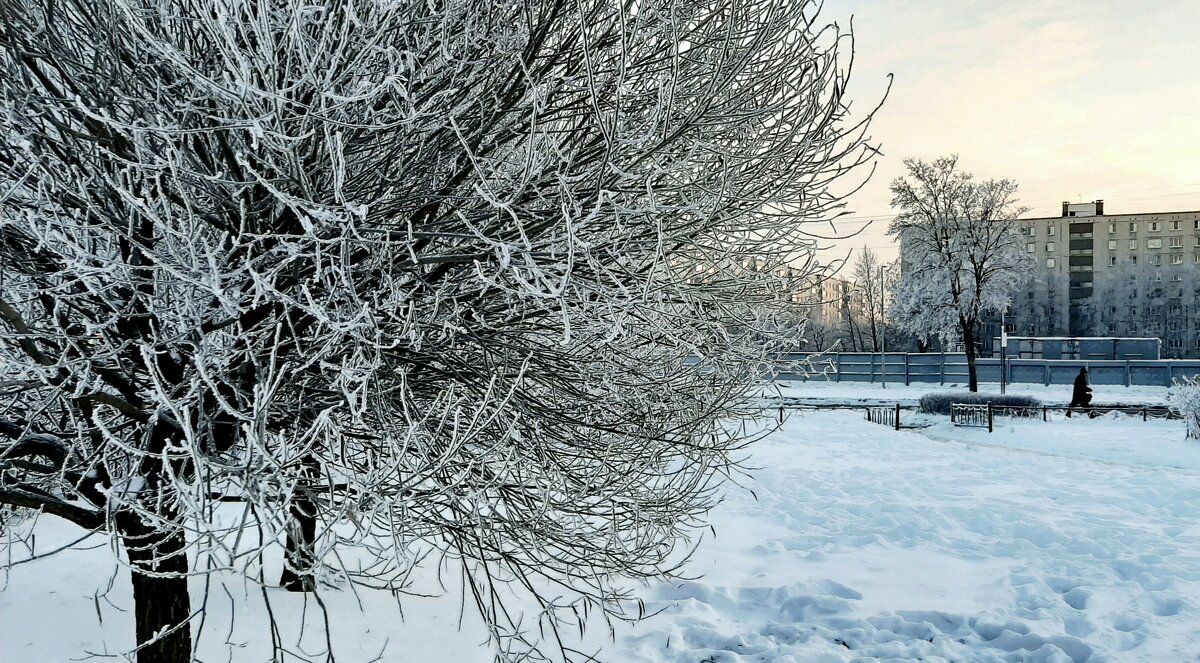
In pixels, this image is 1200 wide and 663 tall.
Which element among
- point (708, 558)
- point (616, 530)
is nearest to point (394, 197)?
point (616, 530)

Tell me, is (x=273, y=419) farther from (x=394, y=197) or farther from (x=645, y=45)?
(x=645, y=45)

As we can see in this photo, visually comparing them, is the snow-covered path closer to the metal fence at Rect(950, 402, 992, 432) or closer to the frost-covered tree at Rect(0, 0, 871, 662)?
the frost-covered tree at Rect(0, 0, 871, 662)

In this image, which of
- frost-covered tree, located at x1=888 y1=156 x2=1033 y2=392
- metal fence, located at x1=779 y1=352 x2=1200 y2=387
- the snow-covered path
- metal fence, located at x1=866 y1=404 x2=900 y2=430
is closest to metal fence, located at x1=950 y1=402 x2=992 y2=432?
metal fence, located at x1=866 y1=404 x2=900 y2=430

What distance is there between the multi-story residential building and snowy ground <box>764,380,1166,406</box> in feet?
92.8

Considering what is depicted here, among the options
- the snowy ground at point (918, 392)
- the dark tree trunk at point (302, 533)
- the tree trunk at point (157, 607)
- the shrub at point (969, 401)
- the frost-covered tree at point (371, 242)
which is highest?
the frost-covered tree at point (371, 242)

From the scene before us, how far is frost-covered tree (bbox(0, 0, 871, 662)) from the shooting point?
2.54 metres

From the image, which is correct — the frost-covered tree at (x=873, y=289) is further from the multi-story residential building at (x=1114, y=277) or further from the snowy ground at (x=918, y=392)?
the snowy ground at (x=918, y=392)

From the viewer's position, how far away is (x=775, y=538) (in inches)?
315

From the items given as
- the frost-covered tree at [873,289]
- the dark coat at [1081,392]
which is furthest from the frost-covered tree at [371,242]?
the frost-covered tree at [873,289]

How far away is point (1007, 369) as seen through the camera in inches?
1208

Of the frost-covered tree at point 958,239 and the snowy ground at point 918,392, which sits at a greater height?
the frost-covered tree at point 958,239

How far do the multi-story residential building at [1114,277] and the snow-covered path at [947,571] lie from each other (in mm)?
50819

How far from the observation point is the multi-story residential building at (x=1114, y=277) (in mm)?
60025

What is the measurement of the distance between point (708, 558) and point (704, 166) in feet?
15.0
